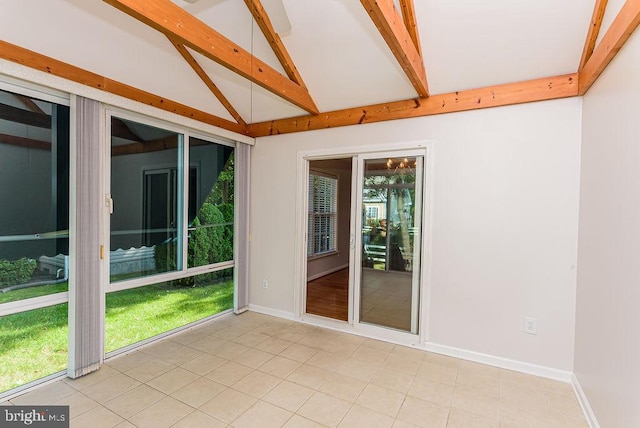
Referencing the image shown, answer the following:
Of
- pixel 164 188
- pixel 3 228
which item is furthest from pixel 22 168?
pixel 164 188

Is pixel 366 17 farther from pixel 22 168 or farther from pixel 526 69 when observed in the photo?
pixel 22 168

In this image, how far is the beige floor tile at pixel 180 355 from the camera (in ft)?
8.89

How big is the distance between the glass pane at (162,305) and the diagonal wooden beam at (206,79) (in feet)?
6.96

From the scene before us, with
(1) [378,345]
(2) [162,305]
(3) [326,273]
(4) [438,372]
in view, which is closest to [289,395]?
(1) [378,345]

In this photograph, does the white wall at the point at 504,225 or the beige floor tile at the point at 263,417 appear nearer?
the beige floor tile at the point at 263,417

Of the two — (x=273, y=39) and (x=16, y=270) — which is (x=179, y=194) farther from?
(x=273, y=39)

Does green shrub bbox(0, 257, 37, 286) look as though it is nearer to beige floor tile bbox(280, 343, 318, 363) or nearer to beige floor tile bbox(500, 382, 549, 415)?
beige floor tile bbox(280, 343, 318, 363)

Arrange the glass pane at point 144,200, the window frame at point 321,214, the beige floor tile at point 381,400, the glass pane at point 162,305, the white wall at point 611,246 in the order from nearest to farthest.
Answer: the white wall at point 611,246 → the beige floor tile at point 381,400 → the glass pane at point 144,200 → the glass pane at point 162,305 → the window frame at point 321,214

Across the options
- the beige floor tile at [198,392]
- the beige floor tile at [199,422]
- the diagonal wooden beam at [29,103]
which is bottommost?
the beige floor tile at [198,392]

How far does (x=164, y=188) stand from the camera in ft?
10.5

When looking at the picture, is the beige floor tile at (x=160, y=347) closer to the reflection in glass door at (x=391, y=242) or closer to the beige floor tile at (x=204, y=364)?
the beige floor tile at (x=204, y=364)

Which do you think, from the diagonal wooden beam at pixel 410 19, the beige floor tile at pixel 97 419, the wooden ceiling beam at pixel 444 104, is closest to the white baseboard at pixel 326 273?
the wooden ceiling beam at pixel 444 104

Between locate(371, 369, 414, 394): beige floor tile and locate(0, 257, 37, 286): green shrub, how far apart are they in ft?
9.43

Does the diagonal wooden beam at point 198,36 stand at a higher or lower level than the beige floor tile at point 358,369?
higher
